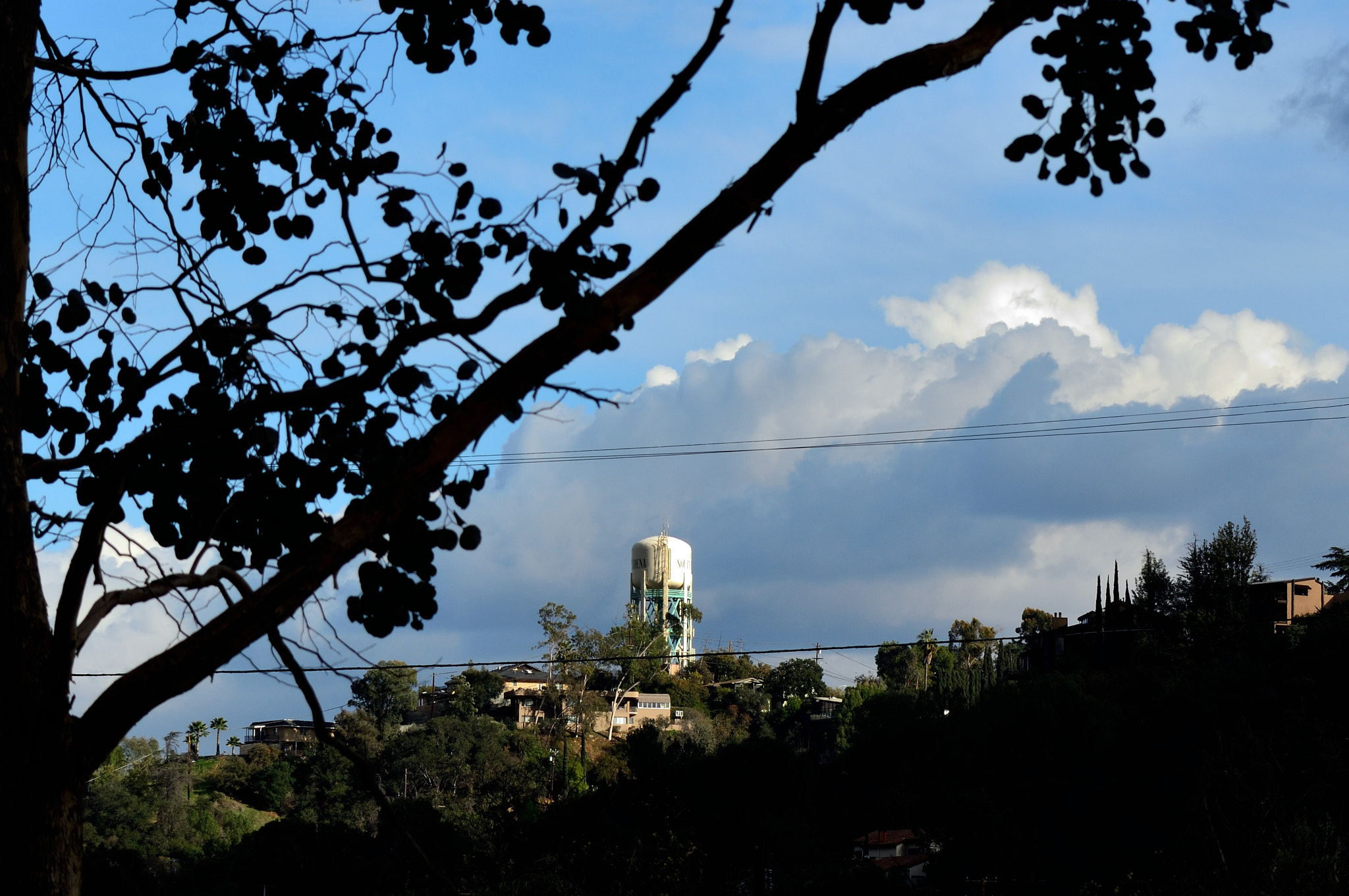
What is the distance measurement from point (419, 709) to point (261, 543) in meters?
76.6

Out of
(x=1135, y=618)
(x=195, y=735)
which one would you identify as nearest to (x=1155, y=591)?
(x=1135, y=618)

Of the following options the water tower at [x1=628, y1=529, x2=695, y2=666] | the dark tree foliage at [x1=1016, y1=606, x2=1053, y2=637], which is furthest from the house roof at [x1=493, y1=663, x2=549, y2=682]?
the dark tree foliage at [x1=1016, y1=606, x2=1053, y2=637]

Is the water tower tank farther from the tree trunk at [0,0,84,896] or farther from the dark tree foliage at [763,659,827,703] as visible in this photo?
the tree trunk at [0,0,84,896]

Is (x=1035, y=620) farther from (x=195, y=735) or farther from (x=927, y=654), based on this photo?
(x=195, y=735)

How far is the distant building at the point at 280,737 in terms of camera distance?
73.7 metres

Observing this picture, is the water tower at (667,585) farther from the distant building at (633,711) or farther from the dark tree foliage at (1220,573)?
the dark tree foliage at (1220,573)

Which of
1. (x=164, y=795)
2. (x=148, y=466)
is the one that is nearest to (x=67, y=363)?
(x=148, y=466)

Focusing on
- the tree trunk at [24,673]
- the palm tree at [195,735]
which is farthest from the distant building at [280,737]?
the tree trunk at [24,673]

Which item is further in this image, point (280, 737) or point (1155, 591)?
point (280, 737)

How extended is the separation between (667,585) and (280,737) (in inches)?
1142

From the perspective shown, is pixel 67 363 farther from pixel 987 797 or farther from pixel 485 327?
pixel 987 797

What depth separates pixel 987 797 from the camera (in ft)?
100

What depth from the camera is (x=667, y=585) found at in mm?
82250

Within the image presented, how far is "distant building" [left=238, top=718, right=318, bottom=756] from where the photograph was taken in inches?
2901
